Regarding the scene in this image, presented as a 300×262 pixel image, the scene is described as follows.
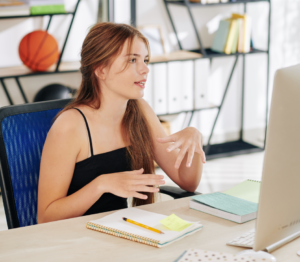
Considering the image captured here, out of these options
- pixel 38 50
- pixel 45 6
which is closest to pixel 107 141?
pixel 38 50

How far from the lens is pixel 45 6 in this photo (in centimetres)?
288

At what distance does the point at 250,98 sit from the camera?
4133 mm

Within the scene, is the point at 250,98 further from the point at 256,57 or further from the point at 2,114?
the point at 2,114

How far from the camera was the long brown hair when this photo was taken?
1512 millimetres

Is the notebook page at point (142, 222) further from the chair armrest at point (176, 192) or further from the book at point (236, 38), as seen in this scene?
the book at point (236, 38)

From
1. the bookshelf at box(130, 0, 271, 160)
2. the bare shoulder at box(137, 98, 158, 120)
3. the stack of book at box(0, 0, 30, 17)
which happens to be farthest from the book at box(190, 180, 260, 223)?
the bookshelf at box(130, 0, 271, 160)

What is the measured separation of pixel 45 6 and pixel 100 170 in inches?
68.2

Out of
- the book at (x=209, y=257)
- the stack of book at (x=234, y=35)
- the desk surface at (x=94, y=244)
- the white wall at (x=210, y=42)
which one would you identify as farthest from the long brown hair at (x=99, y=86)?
the stack of book at (x=234, y=35)

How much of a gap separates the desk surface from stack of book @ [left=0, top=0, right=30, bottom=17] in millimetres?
1974

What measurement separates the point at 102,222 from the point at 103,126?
1.56 ft

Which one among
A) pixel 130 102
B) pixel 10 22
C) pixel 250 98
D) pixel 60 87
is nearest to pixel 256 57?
pixel 250 98

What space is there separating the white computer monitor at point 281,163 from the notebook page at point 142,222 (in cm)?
26

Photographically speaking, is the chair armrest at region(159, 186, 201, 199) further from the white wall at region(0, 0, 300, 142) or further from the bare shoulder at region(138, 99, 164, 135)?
the white wall at region(0, 0, 300, 142)

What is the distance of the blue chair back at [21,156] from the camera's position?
1.44 meters
